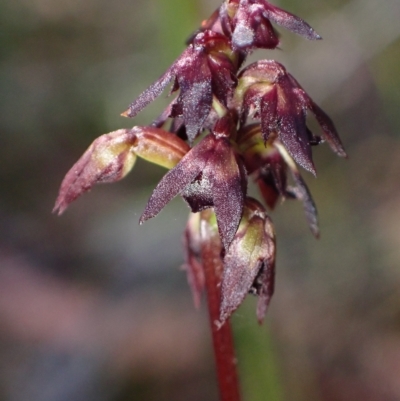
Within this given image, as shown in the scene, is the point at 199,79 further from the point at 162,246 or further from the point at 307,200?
the point at 162,246

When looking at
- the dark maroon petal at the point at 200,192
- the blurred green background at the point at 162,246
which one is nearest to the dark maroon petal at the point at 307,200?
the dark maroon petal at the point at 200,192

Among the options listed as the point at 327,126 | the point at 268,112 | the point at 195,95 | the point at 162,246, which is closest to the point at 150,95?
the point at 195,95

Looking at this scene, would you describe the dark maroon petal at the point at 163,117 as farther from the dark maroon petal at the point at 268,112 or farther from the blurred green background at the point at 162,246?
the blurred green background at the point at 162,246

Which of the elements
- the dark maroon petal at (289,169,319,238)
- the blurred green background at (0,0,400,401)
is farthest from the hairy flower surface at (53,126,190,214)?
the blurred green background at (0,0,400,401)

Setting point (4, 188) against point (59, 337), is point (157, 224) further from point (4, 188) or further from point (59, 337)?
point (4, 188)

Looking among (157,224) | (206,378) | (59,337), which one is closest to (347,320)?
(206,378)

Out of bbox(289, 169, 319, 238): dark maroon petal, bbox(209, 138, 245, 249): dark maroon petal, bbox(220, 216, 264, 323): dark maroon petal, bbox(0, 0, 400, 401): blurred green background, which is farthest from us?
bbox(0, 0, 400, 401): blurred green background

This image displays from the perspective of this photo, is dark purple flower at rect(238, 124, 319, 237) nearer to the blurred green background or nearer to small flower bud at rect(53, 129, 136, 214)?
small flower bud at rect(53, 129, 136, 214)
